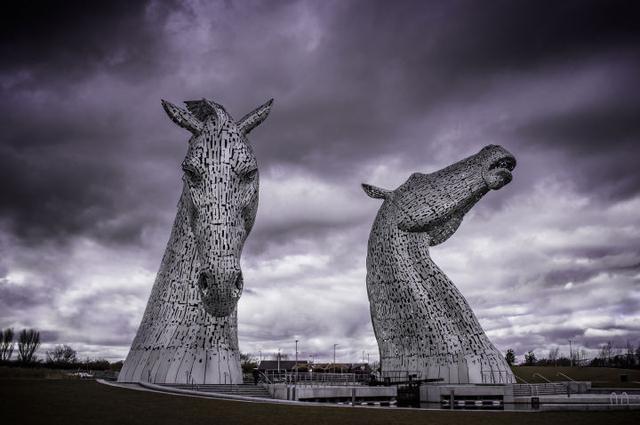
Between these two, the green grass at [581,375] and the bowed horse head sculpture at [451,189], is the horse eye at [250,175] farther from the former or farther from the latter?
the green grass at [581,375]

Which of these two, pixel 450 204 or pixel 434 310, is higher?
pixel 450 204

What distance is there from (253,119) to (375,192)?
1040 cm

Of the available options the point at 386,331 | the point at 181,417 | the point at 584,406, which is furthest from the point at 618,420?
the point at 386,331

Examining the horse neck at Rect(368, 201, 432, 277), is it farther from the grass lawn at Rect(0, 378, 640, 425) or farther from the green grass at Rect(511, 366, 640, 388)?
the green grass at Rect(511, 366, 640, 388)

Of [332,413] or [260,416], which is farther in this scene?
[332,413]

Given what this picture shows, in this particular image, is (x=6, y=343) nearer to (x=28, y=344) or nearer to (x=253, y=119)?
(x=28, y=344)

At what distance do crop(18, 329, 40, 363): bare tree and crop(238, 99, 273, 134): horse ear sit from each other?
49443 mm

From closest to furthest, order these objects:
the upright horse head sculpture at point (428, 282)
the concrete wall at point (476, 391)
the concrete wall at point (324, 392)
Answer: the concrete wall at point (324, 392) < the concrete wall at point (476, 391) < the upright horse head sculpture at point (428, 282)

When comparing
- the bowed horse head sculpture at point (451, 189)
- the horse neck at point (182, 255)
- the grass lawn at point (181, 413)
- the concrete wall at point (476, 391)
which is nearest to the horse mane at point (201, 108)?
the horse neck at point (182, 255)

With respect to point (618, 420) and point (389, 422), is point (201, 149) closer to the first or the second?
point (389, 422)

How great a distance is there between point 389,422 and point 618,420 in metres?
4.99

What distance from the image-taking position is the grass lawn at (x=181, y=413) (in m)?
8.79

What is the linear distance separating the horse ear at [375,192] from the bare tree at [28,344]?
1749 inches

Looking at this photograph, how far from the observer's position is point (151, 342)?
1565 centimetres
